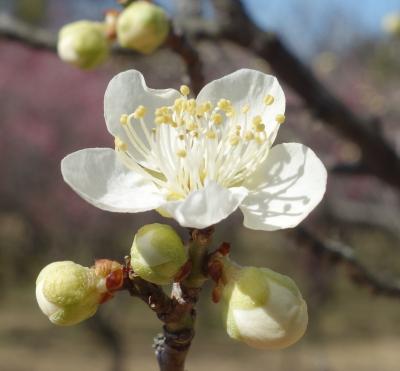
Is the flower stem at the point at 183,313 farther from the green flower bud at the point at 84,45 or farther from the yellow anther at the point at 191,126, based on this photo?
the green flower bud at the point at 84,45

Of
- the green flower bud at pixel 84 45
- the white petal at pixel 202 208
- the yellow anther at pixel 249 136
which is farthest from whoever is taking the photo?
the green flower bud at pixel 84 45

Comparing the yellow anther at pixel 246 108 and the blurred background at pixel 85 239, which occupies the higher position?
the yellow anther at pixel 246 108

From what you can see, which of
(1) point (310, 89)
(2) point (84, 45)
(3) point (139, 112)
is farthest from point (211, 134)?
(1) point (310, 89)

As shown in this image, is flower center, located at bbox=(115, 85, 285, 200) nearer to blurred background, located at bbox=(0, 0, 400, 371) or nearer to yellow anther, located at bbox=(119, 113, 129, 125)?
yellow anther, located at bbox=(119, 113, 129, 125)

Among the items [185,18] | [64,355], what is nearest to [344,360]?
[64,355]

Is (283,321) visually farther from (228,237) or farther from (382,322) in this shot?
(382,322)

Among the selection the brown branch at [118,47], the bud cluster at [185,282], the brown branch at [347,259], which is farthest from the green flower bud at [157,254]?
the brown branch at [347,259]

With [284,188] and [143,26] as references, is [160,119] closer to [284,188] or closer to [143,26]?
[284,188]

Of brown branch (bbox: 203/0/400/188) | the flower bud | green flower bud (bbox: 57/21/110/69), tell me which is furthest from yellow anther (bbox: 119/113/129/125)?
brown branch (bbox: 203/0/400/188)
